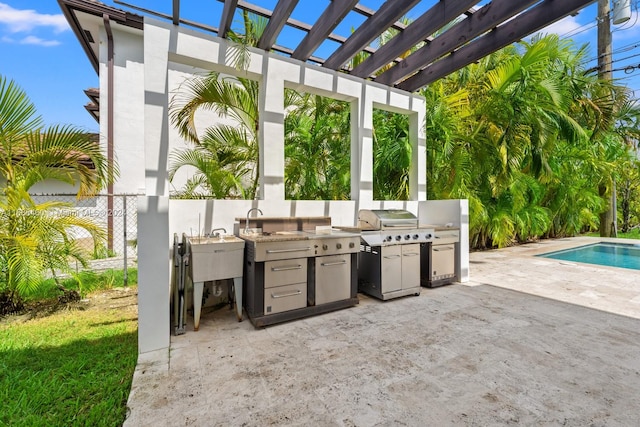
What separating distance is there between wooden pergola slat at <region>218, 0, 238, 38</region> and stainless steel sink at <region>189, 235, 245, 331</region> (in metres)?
2.55

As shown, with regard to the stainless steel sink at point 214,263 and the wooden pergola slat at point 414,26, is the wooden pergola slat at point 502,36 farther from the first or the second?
the stainless steel sink at point 214,263

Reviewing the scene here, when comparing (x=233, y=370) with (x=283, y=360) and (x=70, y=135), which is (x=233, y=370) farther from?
(x=70, y=135)

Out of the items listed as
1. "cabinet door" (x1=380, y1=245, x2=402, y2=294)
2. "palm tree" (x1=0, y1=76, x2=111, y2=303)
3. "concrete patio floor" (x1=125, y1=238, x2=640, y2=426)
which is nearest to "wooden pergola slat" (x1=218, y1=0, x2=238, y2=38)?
"palm tree" (x1=0, y1=76, x2=111, y2=303)

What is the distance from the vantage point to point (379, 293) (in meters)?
4.02

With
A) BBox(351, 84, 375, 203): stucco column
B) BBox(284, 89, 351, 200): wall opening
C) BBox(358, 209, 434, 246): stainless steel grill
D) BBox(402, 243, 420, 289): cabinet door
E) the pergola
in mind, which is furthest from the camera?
BBox(284, 89, 351, 200): wall opening

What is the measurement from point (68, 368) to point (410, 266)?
3838mm

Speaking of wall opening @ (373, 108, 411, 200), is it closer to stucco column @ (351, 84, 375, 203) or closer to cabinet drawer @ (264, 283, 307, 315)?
stucco column @ (351, 84, 375, 203)

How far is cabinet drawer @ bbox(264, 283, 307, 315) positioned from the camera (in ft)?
10.4

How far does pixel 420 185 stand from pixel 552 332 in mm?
3198

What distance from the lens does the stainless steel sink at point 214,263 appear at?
3.05 metres

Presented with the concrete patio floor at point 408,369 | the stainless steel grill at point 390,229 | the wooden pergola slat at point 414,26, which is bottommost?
the concrete patio floor at point 408,369

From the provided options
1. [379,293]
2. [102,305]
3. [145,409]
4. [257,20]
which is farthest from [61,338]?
[257,20]

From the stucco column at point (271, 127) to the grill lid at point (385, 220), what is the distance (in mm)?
1307

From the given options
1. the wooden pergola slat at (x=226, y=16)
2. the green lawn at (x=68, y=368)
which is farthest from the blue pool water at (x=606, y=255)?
the green lawn at (x=68, y=368)
